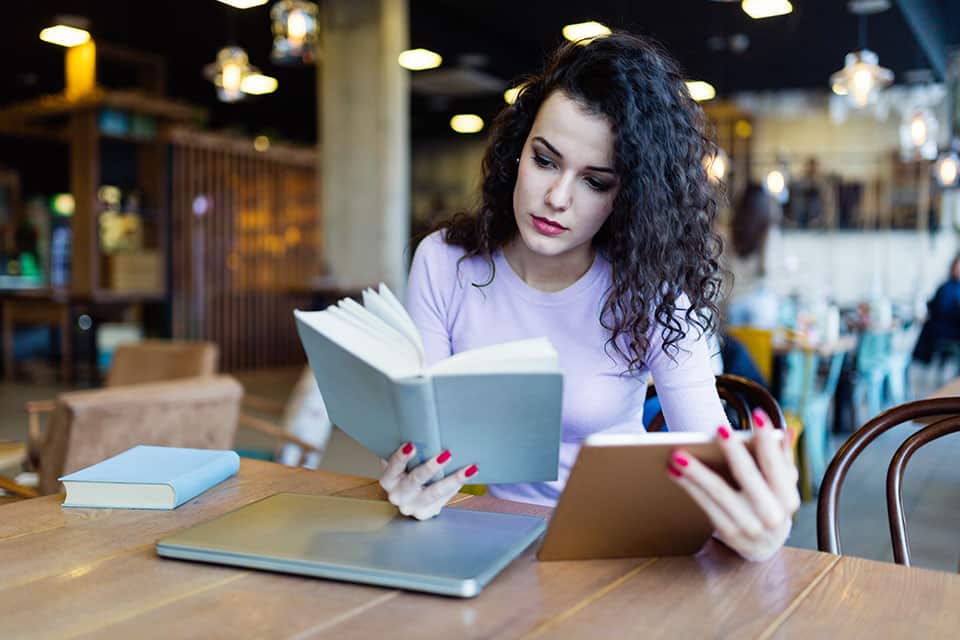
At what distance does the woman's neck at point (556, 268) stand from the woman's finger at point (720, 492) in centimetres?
77

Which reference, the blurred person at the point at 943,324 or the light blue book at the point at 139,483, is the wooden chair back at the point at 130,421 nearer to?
the light blue book at the point at 139,483

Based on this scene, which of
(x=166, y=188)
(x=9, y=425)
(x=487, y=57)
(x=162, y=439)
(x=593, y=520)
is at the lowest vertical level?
(x=9, y=425)

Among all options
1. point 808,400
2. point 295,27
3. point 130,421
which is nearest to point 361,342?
point 130,421

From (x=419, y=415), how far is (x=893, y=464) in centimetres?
79

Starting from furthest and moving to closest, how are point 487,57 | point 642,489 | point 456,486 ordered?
point 487,57 → point 456,486 → point 642,489

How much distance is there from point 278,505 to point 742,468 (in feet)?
2.02

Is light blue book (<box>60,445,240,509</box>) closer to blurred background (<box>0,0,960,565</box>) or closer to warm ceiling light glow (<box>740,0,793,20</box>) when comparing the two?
blurred background (<box>0,0,960,565</box>)

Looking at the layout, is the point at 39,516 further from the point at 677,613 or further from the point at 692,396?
the point at 692,396

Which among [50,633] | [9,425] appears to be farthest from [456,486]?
[9,425]

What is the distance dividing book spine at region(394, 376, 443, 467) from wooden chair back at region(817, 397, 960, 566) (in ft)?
2.04

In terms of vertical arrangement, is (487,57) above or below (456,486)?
above

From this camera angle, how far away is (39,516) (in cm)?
116

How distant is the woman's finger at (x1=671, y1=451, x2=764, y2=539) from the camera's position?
2.85 ft

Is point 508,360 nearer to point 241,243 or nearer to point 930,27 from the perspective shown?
point 930,27
